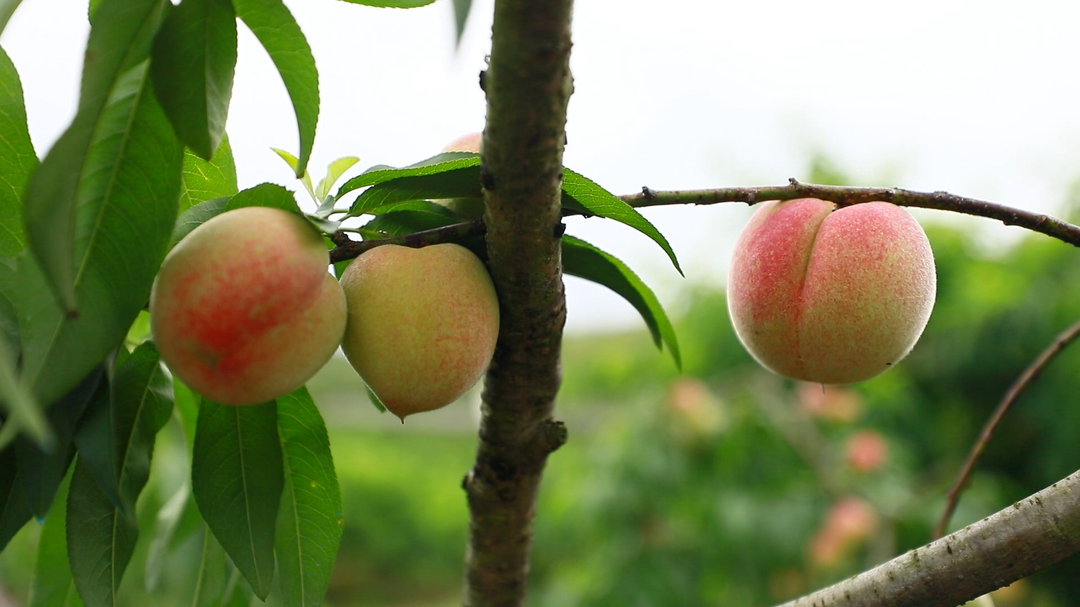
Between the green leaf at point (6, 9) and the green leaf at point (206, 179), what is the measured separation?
0.16m

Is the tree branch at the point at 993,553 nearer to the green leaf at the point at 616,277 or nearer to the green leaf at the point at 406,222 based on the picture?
the green leaf at the point at 616,277

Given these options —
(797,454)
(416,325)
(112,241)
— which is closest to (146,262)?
(112,241)

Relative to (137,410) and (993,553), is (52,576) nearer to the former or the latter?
(137,410)

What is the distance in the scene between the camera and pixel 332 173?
0.55 meters

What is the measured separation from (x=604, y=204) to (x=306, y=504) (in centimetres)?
24

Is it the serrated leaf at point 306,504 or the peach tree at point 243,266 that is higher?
the peach tree at point 243,266

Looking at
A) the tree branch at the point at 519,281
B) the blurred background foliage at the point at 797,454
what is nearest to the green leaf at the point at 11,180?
the tree branch at the point at 519,281

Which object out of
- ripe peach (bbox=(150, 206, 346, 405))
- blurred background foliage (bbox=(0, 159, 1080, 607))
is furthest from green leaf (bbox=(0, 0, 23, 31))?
blurred background foliage (bbox=(0, 159, 1080, 607))

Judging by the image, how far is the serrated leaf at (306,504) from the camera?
494 millimetres

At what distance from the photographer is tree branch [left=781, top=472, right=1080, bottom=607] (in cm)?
41

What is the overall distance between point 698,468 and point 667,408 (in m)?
0.17

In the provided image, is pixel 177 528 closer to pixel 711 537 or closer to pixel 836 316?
pixel 836 316

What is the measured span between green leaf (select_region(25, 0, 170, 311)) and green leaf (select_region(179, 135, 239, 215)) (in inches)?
4.2

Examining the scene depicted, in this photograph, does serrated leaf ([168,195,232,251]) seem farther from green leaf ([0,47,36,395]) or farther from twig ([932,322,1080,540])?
twig ([932,322,1080,540])
